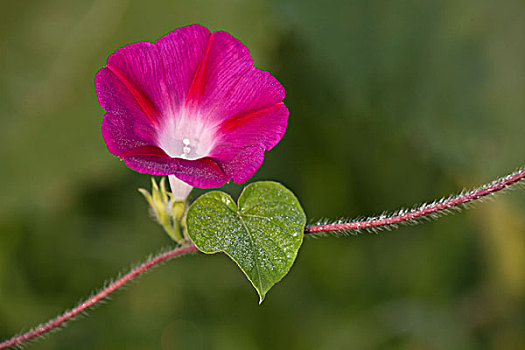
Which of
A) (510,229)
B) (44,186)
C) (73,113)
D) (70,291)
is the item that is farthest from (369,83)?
(70,291)

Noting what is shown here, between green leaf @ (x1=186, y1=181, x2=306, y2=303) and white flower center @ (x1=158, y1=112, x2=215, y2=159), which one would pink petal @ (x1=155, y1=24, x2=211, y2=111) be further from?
green leaf @ (x1=186, y1=181, x2=306, y2=303)

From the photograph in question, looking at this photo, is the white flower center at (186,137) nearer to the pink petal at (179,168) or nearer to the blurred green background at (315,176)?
the pink petal at (179,168)

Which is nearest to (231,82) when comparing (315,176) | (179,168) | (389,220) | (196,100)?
(196,100)

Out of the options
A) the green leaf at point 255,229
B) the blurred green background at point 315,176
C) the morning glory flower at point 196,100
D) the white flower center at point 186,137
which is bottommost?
the blurred green background at point 315,176

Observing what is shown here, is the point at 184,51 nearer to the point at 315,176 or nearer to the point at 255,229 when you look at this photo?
the point at 255,229

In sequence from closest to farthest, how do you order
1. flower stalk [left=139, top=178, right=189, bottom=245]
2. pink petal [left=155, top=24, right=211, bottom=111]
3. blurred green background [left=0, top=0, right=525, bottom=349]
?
pink petal [left=155, top=24, right=211, bottom=111] → flower stalk [left=139, top=178, right=189, bottom=245] → blurred green background [left=0, top=0, right=525, bottom=349]

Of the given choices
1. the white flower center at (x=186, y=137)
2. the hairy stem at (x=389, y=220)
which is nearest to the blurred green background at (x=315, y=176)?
the white flower center at (x=186, y=137)

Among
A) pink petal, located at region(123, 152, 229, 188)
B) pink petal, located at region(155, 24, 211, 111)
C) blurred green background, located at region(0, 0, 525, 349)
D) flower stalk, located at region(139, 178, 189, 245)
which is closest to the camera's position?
pink petal, located at region(123, 152, 229, 188)

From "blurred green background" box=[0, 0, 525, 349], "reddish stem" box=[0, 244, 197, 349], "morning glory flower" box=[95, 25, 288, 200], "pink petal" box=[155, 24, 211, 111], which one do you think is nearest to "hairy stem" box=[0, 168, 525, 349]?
"reddish stem" box=[0, 244, 197, 349]
